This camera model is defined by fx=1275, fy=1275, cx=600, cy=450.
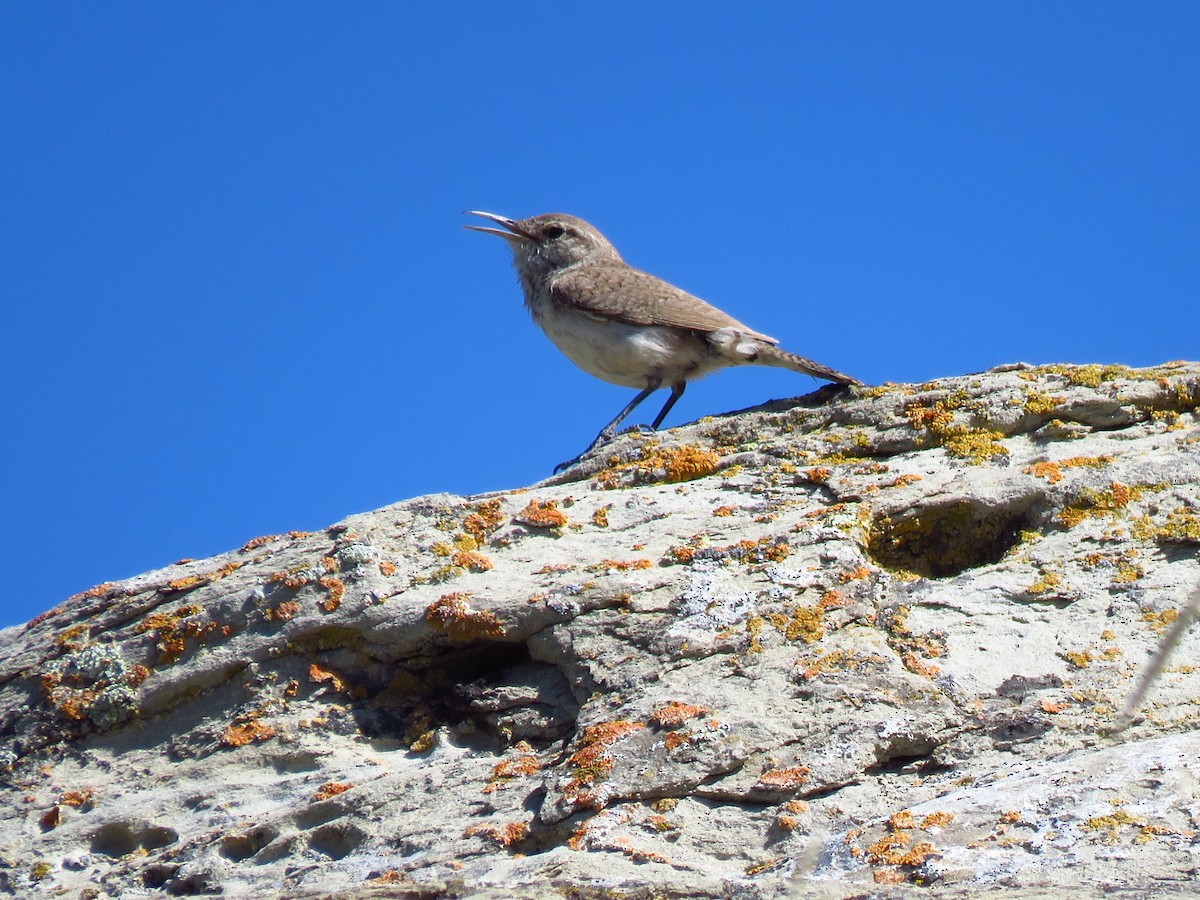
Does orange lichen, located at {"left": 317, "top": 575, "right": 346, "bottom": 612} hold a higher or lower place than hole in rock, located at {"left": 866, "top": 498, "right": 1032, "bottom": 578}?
higher

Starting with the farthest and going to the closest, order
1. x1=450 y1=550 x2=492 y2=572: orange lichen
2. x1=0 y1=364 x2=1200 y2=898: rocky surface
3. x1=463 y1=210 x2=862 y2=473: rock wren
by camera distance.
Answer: x1=463 y1=210 x2=862 y2=473: rock wren < x1=450 y1=550 x2=492 y2=572: orange lichen < x1=0 y1=364 x2=1200 y2=898: rocky surface

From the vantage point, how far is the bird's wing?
8.88 m

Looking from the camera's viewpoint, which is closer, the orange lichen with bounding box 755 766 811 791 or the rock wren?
the orange lichen with bounding box 755 766 811 791

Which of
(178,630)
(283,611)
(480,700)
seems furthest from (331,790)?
(178,630)

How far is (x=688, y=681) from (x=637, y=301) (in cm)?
528

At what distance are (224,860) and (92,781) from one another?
838 millimetres

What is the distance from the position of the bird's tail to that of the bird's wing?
104 mm

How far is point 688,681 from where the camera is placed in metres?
4.17

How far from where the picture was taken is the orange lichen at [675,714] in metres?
3.93

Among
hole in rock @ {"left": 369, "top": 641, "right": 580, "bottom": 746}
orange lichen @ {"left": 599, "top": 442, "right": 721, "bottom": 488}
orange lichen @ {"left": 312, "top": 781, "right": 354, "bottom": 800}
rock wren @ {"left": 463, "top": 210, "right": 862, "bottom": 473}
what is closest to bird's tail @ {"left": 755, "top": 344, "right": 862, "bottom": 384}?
rock wren @ {"left": 463, "top": 210, "right": 862, "bottom": 473}

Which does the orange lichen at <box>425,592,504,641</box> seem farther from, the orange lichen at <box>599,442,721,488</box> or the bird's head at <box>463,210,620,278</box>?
the bird's head at <box>463,210,620,278</box>

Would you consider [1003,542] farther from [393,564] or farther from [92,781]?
[92,781]

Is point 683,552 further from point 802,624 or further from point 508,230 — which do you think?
point 508,230

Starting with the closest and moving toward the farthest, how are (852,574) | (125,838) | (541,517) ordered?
(125,838), (852,574), (541,517)
